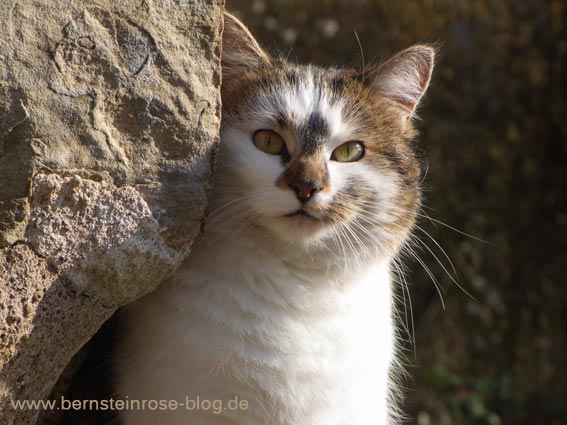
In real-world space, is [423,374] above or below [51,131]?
below

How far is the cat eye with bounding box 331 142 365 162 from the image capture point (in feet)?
7.06

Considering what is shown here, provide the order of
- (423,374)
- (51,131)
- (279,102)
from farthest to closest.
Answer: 1. (423,374)
2. (279,102)
3. (51,131)

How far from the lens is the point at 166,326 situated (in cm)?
206

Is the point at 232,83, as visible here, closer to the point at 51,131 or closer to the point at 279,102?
the point at 279,102

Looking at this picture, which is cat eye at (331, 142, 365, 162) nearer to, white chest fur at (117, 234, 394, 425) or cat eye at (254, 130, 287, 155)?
cat eye at (254, 130, 287, 155)

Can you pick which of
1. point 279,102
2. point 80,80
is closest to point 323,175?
point 279,102

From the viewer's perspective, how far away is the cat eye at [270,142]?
2104 millimetres

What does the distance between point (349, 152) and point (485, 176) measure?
2793mm

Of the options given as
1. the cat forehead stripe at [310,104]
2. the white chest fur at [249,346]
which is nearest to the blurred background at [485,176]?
the cat forehead stripe at [310,104]

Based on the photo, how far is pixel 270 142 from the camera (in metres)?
2.12

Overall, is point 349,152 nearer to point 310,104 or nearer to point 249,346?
point 310,104

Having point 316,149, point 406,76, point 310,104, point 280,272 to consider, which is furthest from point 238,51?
point 280,272

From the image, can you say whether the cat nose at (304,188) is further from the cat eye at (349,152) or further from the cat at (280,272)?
the cat eye at (349,152)

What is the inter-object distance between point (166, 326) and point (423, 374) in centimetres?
270
